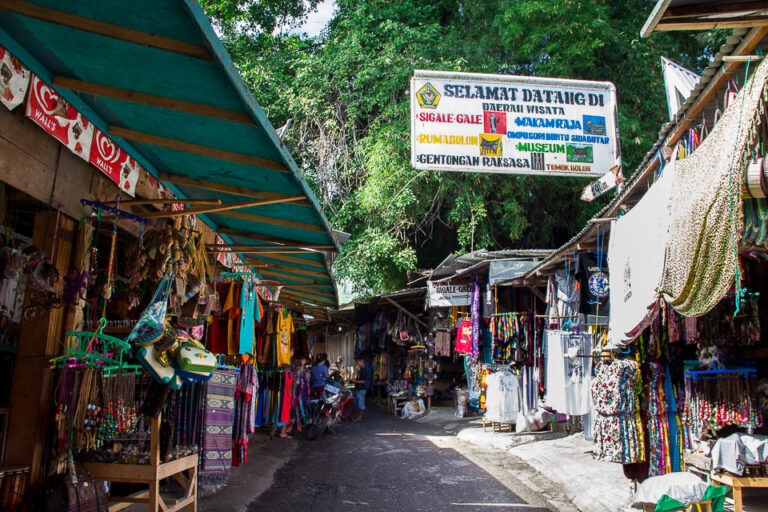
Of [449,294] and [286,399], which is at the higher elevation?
[449,294]

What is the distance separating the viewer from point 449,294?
12320 mm

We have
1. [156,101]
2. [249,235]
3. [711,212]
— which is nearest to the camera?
[711,212]

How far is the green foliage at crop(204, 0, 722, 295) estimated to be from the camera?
1455 cm

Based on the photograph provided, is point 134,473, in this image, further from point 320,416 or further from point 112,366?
point 320,416

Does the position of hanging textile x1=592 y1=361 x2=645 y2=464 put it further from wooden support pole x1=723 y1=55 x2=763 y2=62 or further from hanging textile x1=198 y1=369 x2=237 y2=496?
hanging textile x1=198 y1=369 x2=237 y2=496

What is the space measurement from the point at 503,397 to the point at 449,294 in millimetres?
2610

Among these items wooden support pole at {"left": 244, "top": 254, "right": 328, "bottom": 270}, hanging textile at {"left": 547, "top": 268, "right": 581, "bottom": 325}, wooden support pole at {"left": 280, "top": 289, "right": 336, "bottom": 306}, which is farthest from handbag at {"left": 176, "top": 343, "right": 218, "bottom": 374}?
wooden support pole at {"left": 280, "top": 289, "right": 336, "bottom": 306}

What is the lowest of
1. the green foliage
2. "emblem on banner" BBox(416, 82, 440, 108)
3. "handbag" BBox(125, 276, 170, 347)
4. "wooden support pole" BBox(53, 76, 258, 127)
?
"handbag" BBox(125, 276, 170, 347)

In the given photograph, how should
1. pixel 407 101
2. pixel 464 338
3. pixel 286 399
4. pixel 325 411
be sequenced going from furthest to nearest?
pixel 407 101, pixel 464 338, pixel 325 411, pixel 286 399

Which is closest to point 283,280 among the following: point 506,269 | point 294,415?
point 294,415

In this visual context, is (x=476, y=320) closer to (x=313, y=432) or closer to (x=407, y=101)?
(x=313, y=432)

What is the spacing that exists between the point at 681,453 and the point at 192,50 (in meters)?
5.41

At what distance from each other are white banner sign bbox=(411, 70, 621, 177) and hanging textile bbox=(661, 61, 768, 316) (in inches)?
130

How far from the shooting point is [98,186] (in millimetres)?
3992
